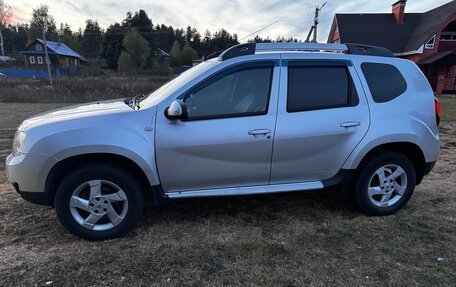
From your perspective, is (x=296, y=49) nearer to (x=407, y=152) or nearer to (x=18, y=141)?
(x=407, y=152)

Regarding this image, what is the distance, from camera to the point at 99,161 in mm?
3168

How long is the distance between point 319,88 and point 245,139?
105cm

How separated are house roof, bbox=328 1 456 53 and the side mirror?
2983 centimetres

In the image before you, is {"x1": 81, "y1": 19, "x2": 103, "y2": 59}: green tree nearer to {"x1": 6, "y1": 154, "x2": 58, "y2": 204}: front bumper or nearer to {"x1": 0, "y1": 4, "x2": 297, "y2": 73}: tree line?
{"x1": 0, "y1": 4, "x2": 297, "y2": 73}: tree line

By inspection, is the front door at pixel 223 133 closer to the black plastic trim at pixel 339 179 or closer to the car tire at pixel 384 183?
the black plastic trim at pixel 339 179

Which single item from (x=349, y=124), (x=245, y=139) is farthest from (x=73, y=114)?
(x=349, y=124)

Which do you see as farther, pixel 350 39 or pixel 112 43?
pixel 112 43

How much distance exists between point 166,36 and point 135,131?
320 ft

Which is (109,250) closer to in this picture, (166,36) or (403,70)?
(403,70)

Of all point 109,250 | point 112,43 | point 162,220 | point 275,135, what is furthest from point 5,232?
point 112,43

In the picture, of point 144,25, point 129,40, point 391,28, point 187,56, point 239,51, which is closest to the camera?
point 239,51

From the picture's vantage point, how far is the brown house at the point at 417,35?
2648cm

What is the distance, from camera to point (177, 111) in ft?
9.96

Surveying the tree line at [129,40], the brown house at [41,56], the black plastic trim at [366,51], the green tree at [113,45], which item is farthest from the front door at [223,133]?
the green tree at [113,45]
